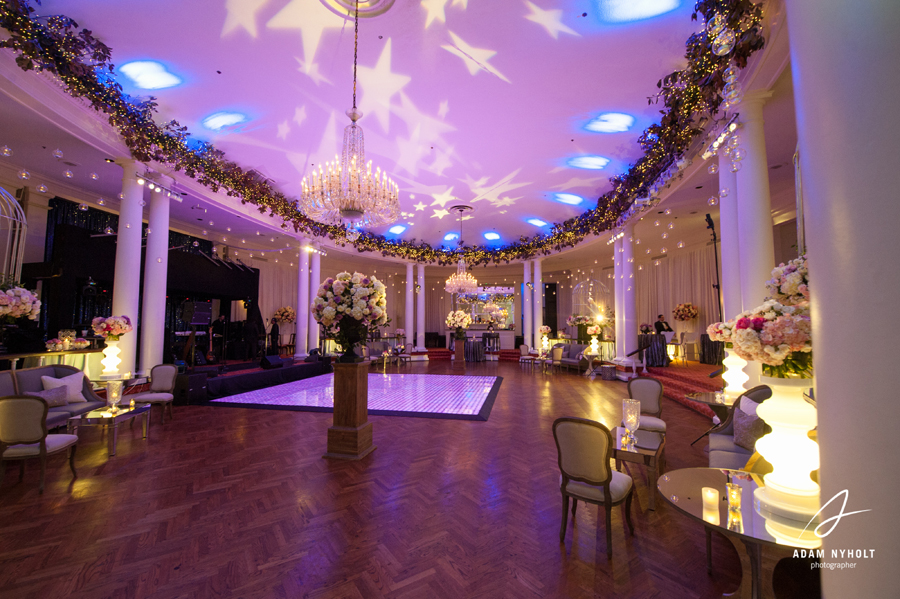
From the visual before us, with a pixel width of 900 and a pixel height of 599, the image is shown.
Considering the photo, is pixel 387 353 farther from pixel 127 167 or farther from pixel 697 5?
pixel 697 5

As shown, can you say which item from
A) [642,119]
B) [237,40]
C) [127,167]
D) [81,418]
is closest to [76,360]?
[81,418]

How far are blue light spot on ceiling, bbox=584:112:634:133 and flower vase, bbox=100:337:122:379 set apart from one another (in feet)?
27.8

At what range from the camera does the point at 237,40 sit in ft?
14.9

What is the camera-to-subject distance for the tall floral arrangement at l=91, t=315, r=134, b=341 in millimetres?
5633

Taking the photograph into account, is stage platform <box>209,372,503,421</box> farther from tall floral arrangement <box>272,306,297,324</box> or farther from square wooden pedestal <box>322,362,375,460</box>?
tall floral arrangement <box>272,306,297,324</box>

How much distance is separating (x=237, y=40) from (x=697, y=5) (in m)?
5.07

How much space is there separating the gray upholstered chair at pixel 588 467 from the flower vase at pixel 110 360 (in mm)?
6860

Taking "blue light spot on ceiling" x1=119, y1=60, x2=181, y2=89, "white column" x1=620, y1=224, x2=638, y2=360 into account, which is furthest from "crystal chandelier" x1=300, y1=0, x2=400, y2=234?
"white column" x1=620, y1=224, x2=638, y2=360

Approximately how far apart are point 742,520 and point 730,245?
4.48 meters

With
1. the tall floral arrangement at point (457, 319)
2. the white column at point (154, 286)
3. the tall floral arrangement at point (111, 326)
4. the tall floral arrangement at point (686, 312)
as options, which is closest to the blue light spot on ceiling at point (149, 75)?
the white column at point (154, 286)

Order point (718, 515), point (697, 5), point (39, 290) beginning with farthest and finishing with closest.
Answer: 1. point (39, 290)
2. point (697, 5)
3. point (718, 515)

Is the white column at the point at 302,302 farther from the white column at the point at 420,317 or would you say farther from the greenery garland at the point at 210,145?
the white column at the point at 420,317

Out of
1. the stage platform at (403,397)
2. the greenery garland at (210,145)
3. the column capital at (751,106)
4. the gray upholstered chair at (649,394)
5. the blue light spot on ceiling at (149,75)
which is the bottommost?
the stage platform at (403,397)

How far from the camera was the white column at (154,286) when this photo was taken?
268 inches
